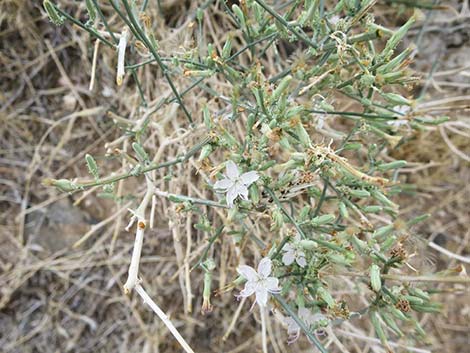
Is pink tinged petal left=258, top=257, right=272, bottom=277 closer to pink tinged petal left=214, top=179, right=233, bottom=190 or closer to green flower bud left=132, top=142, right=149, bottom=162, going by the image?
pink tinged petal left=214, top=179, right=233, bottom=190

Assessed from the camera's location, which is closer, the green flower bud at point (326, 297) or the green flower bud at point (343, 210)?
the green flower bud at point (326, 297)

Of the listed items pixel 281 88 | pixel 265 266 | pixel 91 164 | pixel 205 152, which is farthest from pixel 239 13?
pixel 265 266

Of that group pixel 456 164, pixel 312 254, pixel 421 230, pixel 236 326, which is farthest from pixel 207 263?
pixel 456 164

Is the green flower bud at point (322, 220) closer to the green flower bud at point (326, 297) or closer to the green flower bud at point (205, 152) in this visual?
the green flower bud at point (326, 297)

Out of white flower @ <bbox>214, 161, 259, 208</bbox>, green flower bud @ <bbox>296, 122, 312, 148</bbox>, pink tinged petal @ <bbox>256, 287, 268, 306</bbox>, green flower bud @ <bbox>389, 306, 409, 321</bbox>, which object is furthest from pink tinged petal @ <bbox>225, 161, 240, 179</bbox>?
green flower bud @ <bbox>389, 306, 409, 321</bbox>

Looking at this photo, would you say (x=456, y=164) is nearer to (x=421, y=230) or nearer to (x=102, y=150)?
(x=421, y=230)

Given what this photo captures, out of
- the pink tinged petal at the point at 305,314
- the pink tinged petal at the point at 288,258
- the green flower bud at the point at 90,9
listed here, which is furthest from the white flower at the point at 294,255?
the green flower bud at the point at 90,9

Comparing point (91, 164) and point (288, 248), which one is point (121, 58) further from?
point (288, 248)
